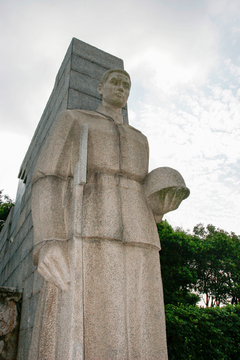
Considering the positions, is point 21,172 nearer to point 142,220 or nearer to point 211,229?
point 142,220

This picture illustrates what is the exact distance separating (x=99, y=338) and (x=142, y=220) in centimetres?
98

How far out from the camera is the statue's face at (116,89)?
10.4ft

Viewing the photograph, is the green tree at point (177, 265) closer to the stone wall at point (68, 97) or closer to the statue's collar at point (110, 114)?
the stone wall at point (68, 97)

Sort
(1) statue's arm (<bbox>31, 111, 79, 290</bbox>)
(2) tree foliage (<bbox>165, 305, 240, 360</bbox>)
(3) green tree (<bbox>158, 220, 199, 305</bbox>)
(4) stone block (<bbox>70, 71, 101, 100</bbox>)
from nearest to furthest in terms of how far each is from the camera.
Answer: (1) statue's arm (<bbox>31, 111, 79, 290</bbox>)
(4) stone block (<bbox>70, 71, 101, 100</bbox>)
(2) tree foliage (<bbox>165, 305, 240, 360</bbox>)
(3) green tree (<bbox>158, 220, 199, 305</bbox>)

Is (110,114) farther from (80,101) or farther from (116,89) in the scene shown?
(80,101)

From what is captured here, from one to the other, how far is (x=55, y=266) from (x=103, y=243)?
395mm

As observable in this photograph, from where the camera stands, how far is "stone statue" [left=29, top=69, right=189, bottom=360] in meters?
2.00

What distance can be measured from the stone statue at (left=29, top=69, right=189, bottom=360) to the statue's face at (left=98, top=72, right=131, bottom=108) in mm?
333

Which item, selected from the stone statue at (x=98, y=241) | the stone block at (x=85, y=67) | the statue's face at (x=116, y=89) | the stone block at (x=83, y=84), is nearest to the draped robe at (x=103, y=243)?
the stone statue at (x=98, y=241)

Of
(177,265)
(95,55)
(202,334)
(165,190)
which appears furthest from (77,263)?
(177,265)

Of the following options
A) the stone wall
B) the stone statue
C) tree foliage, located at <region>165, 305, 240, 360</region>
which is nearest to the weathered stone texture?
the stone wall

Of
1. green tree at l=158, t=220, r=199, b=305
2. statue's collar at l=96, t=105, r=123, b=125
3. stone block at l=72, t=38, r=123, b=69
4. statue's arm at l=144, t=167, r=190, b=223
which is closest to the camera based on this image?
statue's arm at l=144, t=167, r=190, b=223

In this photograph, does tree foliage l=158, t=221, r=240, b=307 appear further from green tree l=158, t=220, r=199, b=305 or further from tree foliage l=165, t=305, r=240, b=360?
tree foliage l=165, t=305, r=240, b=360

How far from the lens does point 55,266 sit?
6.97ft
